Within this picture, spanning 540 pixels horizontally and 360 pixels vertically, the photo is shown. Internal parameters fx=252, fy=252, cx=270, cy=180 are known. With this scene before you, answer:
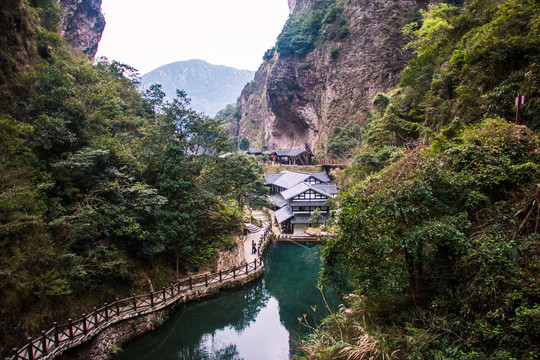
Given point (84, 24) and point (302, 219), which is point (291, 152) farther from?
point (84, 24)

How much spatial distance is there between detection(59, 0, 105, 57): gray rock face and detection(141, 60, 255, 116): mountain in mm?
130790

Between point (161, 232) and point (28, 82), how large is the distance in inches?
359

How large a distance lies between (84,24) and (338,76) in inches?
1269

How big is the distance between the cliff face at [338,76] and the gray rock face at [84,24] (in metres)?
25.0

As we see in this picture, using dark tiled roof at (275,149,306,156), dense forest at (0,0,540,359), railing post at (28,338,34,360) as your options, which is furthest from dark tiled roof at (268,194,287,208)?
railing post at (28,338,34,360)

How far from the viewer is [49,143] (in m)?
9.56

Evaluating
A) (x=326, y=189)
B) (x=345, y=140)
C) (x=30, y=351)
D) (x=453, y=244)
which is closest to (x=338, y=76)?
(x=345, y=140)

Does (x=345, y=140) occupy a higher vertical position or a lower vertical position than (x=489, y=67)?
higher

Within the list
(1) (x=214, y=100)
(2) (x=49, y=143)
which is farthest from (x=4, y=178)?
(1) (x=214, y=100)

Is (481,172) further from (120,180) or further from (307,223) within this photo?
(307,223)

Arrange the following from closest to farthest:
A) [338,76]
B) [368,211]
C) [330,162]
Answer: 1. [368,211]
2. [330,162]
3. [338,76]

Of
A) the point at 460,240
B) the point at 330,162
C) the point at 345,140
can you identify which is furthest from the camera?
the point at 330,162

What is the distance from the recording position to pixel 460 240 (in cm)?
497

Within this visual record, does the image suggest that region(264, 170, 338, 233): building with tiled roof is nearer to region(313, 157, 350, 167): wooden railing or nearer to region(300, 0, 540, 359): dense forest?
region(313, 157, 350, 167): wooden railing
